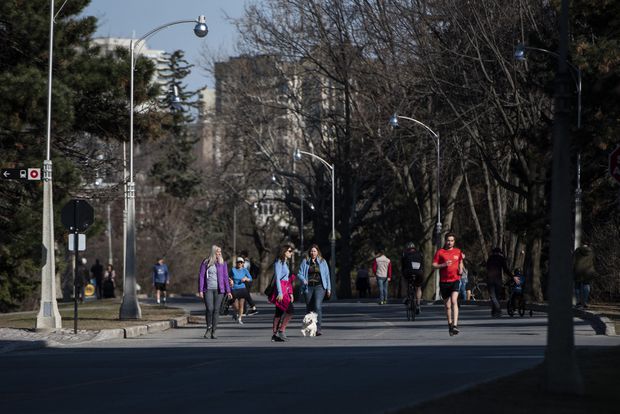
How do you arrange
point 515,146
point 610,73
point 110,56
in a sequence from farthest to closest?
point 515,146 → point 110,56 → point 610,73

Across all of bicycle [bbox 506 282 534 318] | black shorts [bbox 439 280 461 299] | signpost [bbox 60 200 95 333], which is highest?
signpost [bbox 60 200 95 333]

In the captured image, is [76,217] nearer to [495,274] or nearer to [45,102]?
[45,102]

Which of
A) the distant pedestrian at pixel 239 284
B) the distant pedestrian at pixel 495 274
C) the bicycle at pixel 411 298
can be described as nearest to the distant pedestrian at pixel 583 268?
the distant pedestrian at pixel 495 274

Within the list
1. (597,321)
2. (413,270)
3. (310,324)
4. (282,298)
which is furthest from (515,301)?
(282,298)

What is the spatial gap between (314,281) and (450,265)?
3.28m

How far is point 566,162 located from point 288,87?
51.5 meters

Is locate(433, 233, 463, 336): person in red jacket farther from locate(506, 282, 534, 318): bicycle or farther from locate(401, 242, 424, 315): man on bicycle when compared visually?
locate(506, 282, 534, 318): bicycle

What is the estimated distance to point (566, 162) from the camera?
42.2 feet

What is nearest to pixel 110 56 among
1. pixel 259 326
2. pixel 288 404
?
pixel 259 326

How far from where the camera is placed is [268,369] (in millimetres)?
17781

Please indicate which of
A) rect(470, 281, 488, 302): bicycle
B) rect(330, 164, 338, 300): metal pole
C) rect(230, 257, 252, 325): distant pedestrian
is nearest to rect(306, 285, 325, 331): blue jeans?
rect(230, 257, 252, 325): distant pedestrian

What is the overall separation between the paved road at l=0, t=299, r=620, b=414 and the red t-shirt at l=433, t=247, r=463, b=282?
1168 millimetres

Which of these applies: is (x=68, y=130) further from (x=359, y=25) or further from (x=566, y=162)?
(x=566, y=162)

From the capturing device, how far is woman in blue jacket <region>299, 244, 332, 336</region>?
26.7 metres
